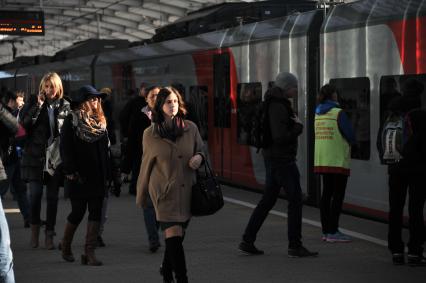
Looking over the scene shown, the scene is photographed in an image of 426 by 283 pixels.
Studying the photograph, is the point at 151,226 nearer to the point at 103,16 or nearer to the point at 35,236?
the point at 35,236

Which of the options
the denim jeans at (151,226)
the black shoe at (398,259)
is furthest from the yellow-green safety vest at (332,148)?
the denim jeans at (151,226)

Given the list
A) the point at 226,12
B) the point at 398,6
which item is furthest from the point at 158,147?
the point at 226,12

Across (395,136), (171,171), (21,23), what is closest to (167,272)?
(171,171)

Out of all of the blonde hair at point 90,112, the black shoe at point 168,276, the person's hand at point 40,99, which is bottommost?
the black shoe at point 168,276

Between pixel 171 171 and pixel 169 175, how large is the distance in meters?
0.03

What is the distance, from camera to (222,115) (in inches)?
553

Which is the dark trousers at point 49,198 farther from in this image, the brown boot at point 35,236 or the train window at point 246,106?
the train window at point 246,106

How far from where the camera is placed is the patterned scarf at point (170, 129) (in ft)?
19.7

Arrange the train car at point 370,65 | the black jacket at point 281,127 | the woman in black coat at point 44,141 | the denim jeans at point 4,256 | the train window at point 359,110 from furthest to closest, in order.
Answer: the train window at point 359,110
the train car at point 370,65
the woman in black coat at point 44,141
the black jacket at point 281,127
the denim jeans at point 4,256

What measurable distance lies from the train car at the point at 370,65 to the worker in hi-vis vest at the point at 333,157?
797 millimetres

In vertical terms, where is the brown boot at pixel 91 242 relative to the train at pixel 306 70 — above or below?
below

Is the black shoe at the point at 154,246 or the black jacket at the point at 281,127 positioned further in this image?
the black shoe at the point at 154,246

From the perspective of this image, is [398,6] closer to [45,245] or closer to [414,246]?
[414,246]

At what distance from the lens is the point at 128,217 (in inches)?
Answer: 416
